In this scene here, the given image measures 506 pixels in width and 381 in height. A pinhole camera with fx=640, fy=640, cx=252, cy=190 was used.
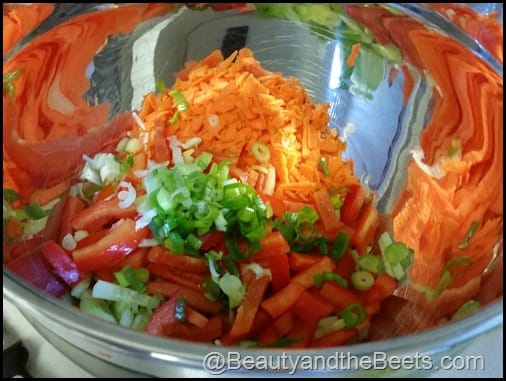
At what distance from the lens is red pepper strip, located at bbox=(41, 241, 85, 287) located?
1.12 metres

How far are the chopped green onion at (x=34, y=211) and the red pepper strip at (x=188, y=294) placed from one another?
0.23m

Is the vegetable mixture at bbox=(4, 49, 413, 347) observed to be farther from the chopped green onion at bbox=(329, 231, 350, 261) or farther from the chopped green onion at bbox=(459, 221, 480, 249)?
the chopped green onion at bbox=(459, 221, 480, 249)

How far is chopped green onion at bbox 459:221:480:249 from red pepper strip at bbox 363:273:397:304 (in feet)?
0.51

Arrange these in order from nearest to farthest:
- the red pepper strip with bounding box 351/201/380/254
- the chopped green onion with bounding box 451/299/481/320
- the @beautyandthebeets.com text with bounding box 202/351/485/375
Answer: the @beautyandthebeets.com text with bounding box 202/351/485/375
the chopped green onion with bounding box 451/299/481/320
the red pepper strip with bounding box 351/201/380/254

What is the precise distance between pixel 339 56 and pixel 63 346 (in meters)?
0.85

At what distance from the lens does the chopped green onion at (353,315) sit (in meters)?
1.11

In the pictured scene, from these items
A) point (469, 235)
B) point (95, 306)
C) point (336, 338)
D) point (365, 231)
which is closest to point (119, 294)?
point (95, 306)

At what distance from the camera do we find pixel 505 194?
111 centimetres

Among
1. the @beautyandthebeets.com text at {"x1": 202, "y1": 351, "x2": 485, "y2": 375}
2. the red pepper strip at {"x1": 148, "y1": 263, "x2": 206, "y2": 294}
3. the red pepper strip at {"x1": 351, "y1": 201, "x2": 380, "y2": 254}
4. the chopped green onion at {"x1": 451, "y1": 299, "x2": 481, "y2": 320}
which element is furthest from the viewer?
the red pepper strip at {"x1": 351, "y1": 201, "x2": 380, "y2": 254}

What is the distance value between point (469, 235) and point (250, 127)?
1.66 feet

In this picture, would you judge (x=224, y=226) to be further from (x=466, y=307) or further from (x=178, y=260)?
(x=466, y=307)

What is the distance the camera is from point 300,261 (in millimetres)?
1207

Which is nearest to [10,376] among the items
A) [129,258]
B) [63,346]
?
[63,346]

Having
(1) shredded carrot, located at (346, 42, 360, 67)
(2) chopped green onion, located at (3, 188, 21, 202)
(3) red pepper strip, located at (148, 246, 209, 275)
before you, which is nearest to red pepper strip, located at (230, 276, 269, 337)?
(3) red pepper strip, located at (148, 246, 209, 275)
